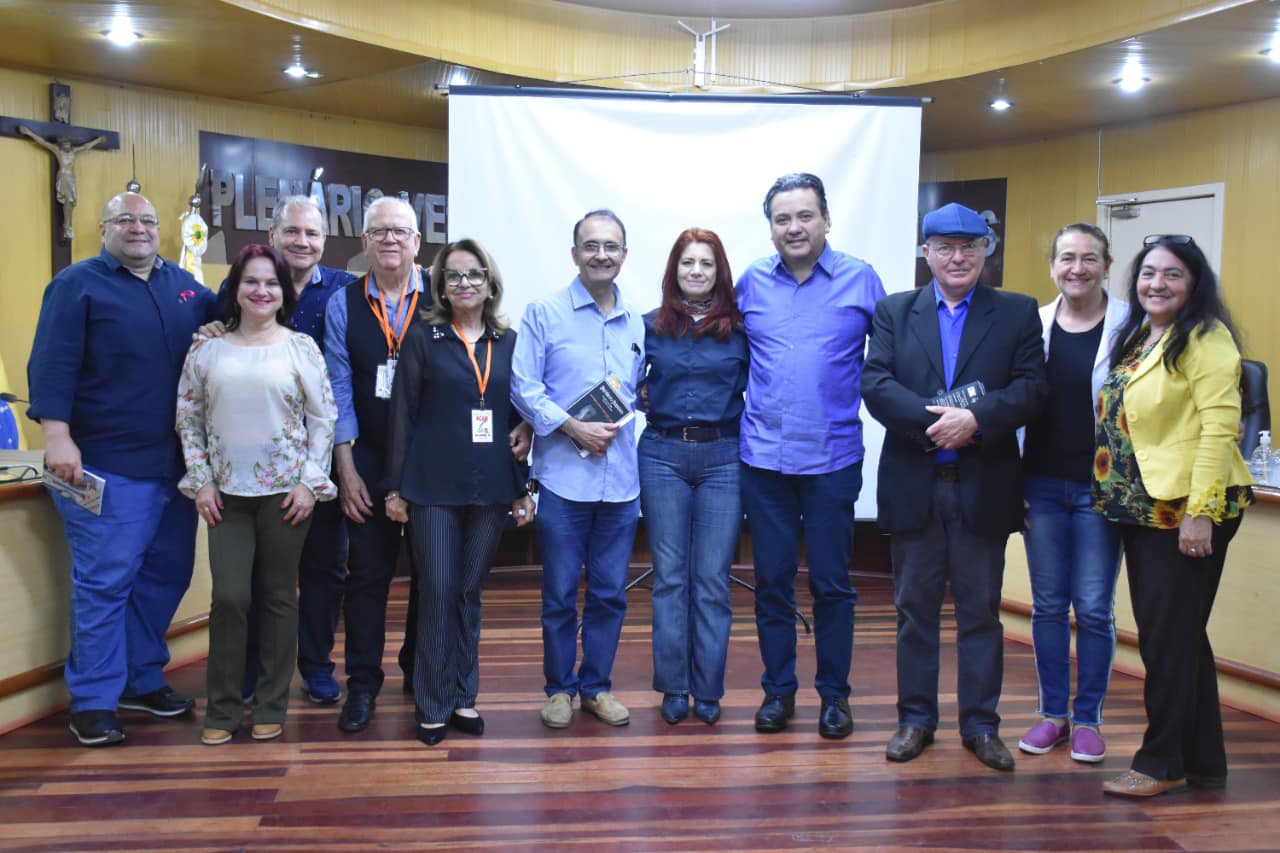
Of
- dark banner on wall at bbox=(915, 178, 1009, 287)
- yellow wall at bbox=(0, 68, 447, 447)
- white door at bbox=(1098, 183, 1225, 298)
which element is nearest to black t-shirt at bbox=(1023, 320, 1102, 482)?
white door at bbox=(1098, 183, 1225, 298)

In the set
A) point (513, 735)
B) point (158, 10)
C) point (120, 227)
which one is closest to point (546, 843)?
point (513, 735)

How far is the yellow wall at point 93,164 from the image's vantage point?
5582 mm

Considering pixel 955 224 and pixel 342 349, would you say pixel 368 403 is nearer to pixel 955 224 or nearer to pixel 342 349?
pixel 342 349

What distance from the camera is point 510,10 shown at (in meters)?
5.66

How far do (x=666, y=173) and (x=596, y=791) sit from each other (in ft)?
10.5

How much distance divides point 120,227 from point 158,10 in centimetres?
230

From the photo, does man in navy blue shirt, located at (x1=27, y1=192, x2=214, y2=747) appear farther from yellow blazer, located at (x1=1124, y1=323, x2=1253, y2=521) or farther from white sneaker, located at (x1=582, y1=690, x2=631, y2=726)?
yellow blazer, located at (x1=1124, y1=323, x2=1253, y2=521)

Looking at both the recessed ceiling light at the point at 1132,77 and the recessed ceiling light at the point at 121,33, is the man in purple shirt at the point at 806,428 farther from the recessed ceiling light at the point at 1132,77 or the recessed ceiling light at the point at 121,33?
the recessed ceiling light at the point at 121,33

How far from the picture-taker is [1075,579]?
9.41ft

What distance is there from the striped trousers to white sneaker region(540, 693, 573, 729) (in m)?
0.25

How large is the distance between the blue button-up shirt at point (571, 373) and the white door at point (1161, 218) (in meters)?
4.24

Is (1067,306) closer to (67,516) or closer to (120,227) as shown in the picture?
(120,227)

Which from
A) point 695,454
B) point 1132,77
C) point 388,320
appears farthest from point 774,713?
point 1132,77

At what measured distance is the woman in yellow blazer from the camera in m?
2.41
